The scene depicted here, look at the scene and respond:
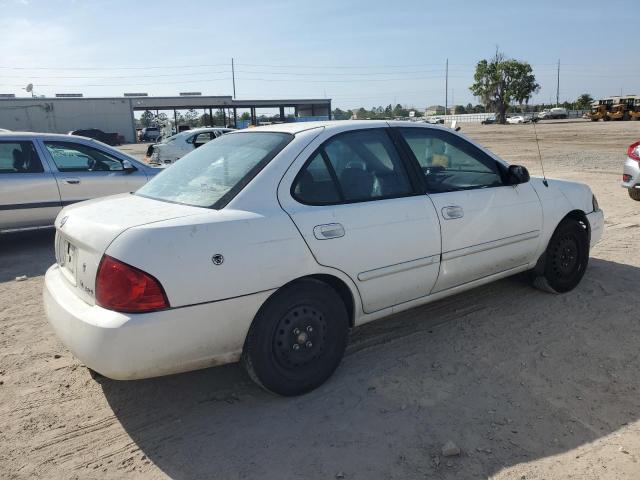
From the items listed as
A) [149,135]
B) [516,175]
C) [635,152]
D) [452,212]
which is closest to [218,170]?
[452,212]

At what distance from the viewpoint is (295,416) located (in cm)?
297

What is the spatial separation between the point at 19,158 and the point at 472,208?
6.19 metres

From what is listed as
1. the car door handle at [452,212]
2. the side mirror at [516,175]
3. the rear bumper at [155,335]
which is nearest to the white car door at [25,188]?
the rear bumper at [155,335]

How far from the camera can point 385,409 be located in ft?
9.88

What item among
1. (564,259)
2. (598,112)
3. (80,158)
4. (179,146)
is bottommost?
(564,259)

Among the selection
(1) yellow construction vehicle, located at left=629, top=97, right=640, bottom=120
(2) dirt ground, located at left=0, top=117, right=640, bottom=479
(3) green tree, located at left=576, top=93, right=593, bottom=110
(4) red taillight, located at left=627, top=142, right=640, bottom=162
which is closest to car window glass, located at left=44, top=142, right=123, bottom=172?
(2) dirt ground, located at left=0, top=117, right=640, bottom=479

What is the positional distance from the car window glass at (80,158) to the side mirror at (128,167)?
6.8 inches

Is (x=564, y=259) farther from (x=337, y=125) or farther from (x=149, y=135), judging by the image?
(x=149, y=135)

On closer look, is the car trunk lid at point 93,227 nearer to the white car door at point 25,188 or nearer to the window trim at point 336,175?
the window trim at point 336,175

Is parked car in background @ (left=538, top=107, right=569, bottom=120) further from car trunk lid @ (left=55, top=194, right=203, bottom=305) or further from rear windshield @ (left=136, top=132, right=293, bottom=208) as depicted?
car trunk lid @ (left=55, top=194, right=203, bottom=305)

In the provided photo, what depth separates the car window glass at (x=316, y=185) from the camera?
3131 mm

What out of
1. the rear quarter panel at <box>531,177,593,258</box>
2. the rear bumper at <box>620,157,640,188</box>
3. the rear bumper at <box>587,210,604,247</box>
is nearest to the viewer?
the rear quarter panel at <box>531,177,593,258</box>

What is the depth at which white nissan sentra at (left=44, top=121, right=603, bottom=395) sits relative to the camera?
104 inches

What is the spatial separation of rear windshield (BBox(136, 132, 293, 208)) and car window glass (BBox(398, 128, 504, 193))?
1.06 metres
